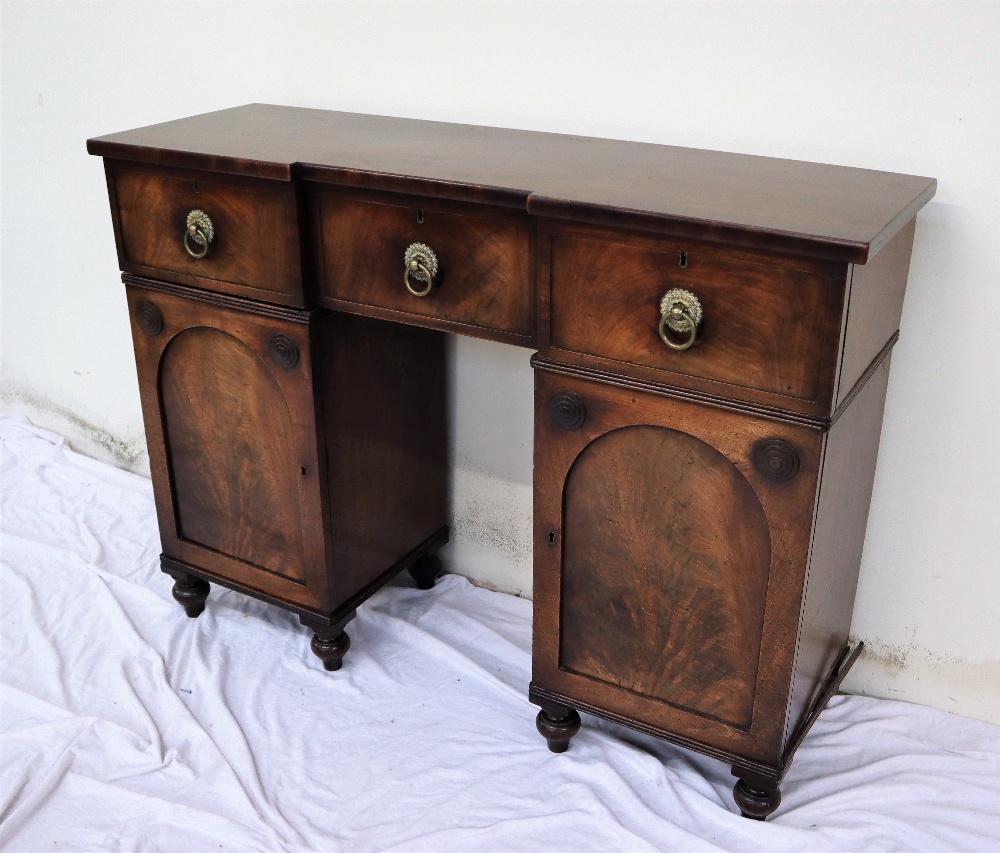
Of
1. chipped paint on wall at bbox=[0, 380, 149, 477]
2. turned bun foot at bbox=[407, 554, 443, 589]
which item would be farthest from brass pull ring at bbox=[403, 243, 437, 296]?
chipped paint on wall at bbox=[0, 380, 149, 477]

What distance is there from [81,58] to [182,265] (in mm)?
963

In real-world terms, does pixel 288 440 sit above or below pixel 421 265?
below

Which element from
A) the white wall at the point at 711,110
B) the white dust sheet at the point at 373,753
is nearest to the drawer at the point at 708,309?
the white wall at the point at 711,110

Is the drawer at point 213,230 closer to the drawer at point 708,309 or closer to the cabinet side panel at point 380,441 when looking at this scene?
the cabinet side panel at point 380,441

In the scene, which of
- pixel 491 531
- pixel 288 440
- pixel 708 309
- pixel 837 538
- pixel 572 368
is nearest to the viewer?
pixel 708 309

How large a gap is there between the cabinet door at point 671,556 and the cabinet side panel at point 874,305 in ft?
0.42

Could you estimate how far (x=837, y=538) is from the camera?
1676mm

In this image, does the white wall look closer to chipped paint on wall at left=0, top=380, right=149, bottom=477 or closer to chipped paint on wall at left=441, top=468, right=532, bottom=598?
chipped paint on wall at left=441, top=468, right=532, bottom=598

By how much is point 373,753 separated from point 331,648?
251mm

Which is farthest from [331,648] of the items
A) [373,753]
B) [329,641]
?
[373,753]

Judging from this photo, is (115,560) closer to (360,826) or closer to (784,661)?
(360,826)

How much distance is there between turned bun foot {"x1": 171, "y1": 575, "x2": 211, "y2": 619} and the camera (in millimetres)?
2232

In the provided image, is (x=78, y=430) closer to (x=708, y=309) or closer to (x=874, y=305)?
(x=708, y=309)

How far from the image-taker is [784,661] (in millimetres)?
1568
